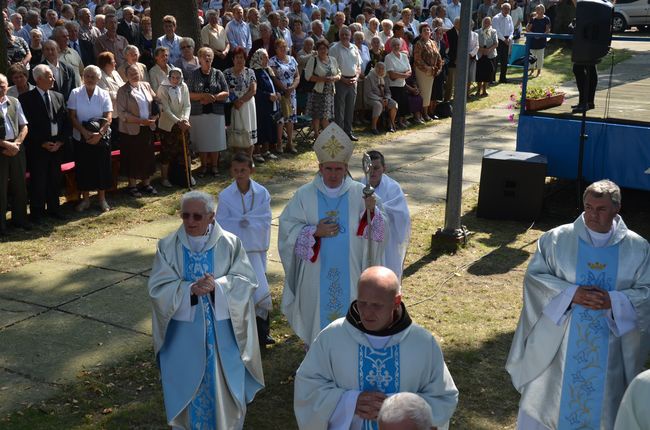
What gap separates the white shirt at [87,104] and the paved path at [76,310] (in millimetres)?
1617

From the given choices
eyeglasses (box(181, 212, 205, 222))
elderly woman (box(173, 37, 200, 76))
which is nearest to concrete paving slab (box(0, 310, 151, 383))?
eyeglasses (box(181, 212, 205, 222))

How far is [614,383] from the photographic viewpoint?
19.5 ft

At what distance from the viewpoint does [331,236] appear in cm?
677

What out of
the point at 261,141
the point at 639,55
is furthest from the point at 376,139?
the point at 639,55

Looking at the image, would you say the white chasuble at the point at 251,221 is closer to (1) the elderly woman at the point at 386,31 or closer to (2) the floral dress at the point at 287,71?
(2) the floral dress at the point at 287,71

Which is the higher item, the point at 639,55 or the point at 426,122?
the point at 639,55

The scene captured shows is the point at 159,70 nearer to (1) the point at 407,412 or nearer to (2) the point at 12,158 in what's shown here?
(2) the point at 12,158

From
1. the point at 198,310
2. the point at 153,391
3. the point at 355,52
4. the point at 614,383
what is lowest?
the point at 153,391

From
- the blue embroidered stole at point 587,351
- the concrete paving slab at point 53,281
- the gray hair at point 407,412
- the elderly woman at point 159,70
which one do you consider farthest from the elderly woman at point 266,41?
the gray hair at point 407,412

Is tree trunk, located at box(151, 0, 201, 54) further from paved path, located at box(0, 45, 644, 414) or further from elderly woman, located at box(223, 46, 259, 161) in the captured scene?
paved path, located at box(0, 45, 644, 414)

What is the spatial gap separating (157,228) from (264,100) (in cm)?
405

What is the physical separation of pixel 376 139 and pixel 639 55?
5.51m

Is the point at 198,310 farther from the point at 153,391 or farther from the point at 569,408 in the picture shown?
the point at 569,408

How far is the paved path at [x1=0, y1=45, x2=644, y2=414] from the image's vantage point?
7414 mm
